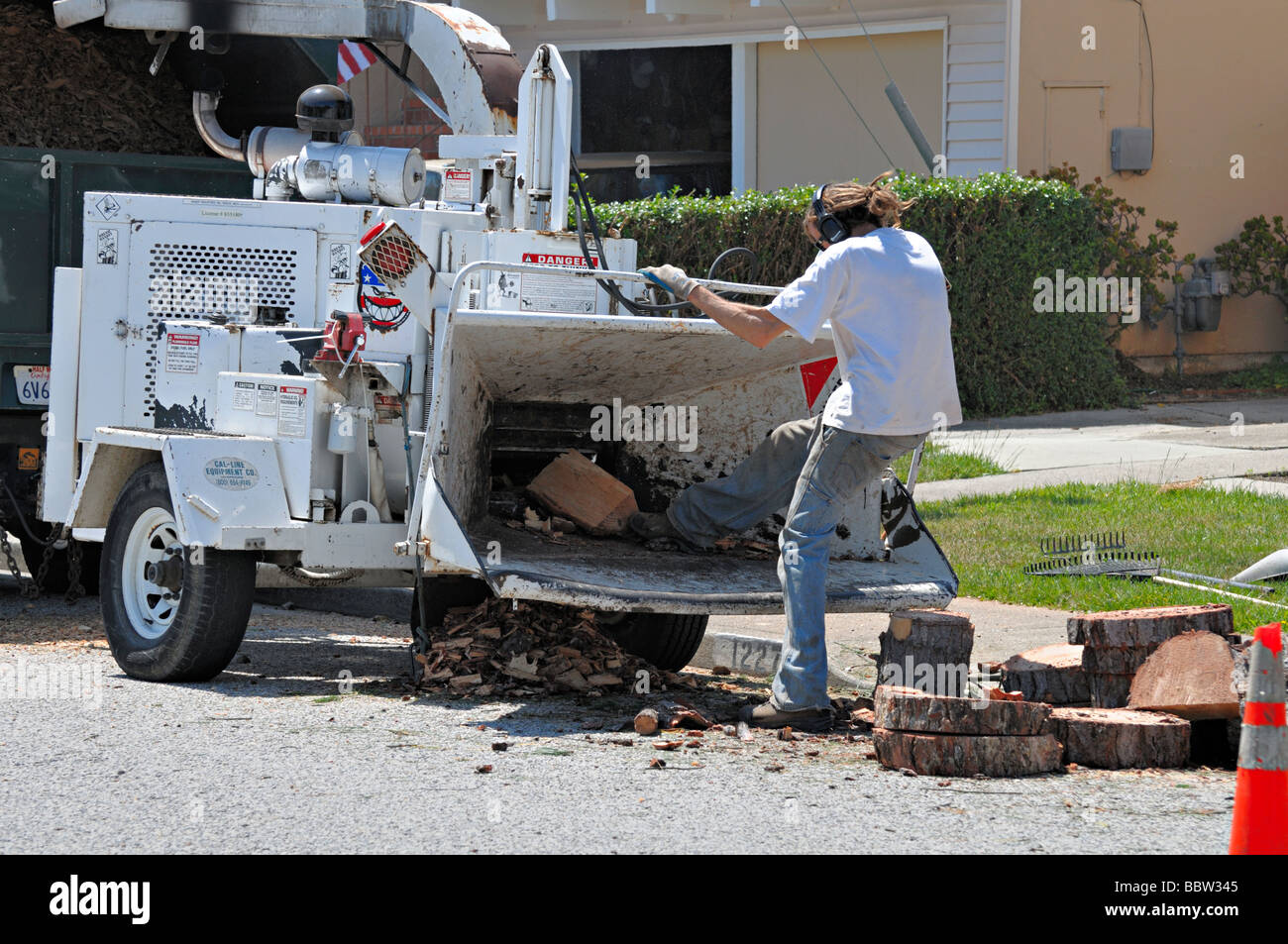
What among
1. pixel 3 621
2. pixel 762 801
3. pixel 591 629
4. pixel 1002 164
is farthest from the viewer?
pixel 1002 164

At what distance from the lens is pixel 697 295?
571 centimetres

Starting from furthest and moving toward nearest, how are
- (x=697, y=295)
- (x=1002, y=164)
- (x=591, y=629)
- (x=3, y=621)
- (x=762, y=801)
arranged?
(x=1002, y=164) < (x=3, y=621) < (x=591, y=629) < (x=697, y=295) < (x=762, y=801)

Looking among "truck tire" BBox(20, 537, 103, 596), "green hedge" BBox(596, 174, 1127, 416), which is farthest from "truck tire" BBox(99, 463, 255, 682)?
"green hedge" BBox(596, 174, 1127, 416)

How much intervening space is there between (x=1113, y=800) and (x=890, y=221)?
2.20 metres

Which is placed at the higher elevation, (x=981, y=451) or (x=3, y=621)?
(x=981, y=451)

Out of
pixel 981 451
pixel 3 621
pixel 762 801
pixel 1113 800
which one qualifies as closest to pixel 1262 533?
pixel 981 451

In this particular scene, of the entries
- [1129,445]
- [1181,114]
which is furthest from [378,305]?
[1181,114]

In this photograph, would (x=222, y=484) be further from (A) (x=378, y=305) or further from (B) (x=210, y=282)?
(B) (x=210, y=282)

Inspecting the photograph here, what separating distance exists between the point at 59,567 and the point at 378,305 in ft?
11.7

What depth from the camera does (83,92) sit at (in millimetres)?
9586

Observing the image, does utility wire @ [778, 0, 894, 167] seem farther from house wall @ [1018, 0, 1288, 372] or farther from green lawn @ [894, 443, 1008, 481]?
green lawn @ [894, 443, 1008, 481]
